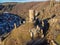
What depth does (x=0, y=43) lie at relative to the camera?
30.2 m

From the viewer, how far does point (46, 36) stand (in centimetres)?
2928

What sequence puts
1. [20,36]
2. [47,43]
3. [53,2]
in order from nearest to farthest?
[47,43], [20,36], [53,2]

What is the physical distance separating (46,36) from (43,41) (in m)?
1.15

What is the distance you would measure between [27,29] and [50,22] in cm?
317

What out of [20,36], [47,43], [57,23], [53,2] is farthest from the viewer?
[53,2]

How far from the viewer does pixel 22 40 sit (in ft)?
94.9

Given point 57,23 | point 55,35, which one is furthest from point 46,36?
point 57,23

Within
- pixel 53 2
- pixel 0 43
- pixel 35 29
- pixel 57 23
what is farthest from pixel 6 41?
pixel 53 2

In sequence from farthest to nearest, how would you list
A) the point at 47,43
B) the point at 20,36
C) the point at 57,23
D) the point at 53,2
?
the point at 53,2 < the point at 57,23 < the point at 20,36 < the point at 47,43

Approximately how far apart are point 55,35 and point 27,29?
3426mm

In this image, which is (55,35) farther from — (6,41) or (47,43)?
(6,41)

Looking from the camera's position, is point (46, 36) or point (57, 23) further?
point (57, 23)

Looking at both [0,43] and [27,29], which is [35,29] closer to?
[27,29]

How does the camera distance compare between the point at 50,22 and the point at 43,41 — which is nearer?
the point at 43,41
